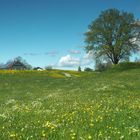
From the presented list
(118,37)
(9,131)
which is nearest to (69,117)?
(9,131)

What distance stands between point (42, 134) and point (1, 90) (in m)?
37.5

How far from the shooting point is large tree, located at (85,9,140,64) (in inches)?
3812

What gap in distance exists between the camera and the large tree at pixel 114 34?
96.8 meters

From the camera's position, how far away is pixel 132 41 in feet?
322

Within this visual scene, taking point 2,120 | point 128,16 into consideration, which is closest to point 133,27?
point 128,16

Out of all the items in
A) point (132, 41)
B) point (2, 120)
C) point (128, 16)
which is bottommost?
point (2, 120)

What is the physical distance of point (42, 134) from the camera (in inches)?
467

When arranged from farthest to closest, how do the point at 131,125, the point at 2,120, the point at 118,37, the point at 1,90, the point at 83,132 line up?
1. the point at 118,37
2. the point at 1,90
3. the point at 2,120
4. the point at 131,125
5. the point at 83,132

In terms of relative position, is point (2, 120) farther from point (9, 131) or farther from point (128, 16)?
point (128, 16)

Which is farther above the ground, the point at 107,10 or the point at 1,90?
the point at 107,10

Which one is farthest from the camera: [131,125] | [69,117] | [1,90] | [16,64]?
[16,64]

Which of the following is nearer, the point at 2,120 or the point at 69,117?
the point at 69,117

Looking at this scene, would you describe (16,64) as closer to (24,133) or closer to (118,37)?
(118,37)

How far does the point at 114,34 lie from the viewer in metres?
97.9
